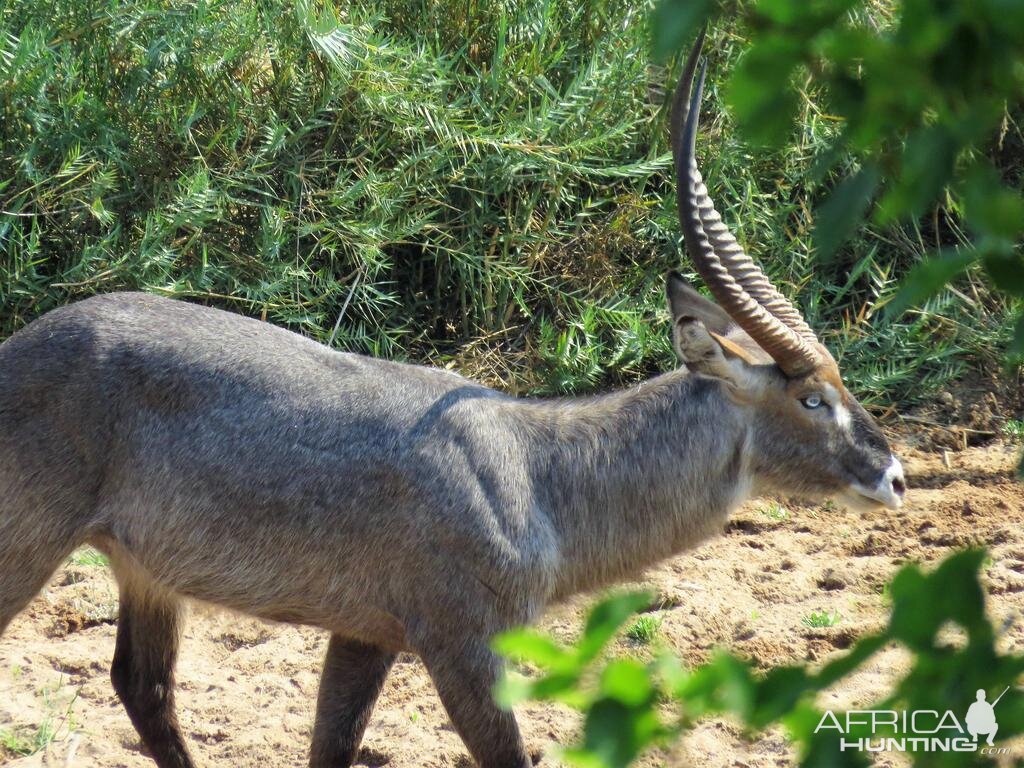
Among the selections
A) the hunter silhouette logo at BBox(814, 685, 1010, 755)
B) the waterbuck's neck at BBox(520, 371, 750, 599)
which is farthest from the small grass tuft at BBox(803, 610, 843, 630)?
the hunter silhouette logo at BBox(814, 685, 1010, 755)

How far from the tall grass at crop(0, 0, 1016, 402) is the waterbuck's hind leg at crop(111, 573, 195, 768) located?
6.17ft

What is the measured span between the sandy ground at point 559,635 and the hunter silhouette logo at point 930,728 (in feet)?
8.52

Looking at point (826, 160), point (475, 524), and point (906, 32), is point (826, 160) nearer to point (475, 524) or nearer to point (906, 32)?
point (906, 32)

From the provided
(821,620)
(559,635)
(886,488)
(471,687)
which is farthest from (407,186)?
(471,687)

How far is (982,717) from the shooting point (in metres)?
1.20

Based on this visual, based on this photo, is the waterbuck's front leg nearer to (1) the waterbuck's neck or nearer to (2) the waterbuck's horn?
(1) the waterbuck's neck

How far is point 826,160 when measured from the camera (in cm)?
119

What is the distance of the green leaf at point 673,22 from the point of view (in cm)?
106

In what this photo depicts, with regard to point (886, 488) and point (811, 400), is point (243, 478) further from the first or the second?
point (886, 488)

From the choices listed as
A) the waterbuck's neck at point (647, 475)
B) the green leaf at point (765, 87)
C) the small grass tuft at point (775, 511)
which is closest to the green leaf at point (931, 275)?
the green leaf at point (765, 87)

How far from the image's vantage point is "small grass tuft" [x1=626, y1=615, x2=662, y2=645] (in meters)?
4.59

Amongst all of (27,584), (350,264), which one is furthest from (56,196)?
(27,584)

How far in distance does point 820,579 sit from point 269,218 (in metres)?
2.84

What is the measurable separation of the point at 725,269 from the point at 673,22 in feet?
9.65
